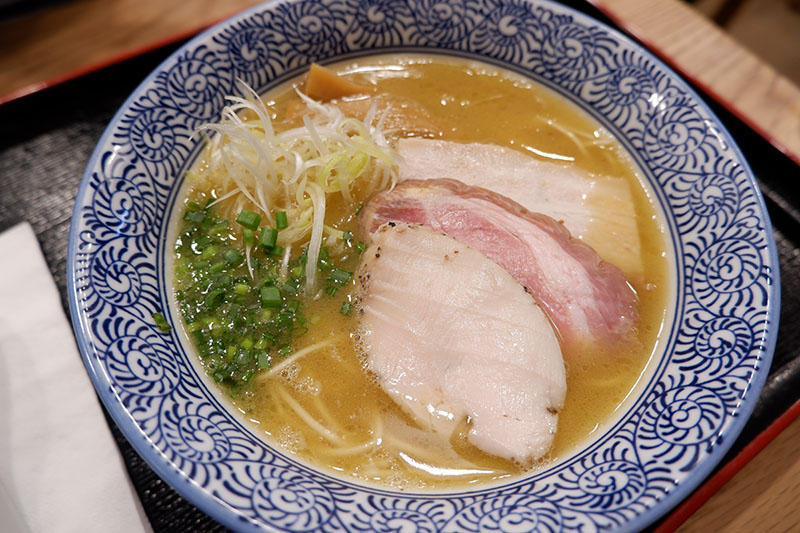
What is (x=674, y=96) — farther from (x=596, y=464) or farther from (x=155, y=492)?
(x=155, y=492)

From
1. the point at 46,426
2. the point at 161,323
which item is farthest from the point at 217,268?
the point at 46,426

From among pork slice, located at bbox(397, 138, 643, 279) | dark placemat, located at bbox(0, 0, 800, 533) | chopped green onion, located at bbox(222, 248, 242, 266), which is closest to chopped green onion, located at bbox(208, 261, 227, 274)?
chopped green onion, located at bbox(222, 248, 242, 266)

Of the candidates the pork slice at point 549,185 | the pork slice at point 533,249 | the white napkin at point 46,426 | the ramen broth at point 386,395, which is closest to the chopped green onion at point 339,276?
the ramen broth at point 386,395

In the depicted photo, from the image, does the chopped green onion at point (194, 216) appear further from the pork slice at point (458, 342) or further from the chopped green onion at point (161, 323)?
the pork slice at point (458, 342)

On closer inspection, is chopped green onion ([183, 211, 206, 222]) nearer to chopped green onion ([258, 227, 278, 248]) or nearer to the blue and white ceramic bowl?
the blue and white ceramic bowl

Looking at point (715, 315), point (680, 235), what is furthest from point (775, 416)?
point (680, 235)
